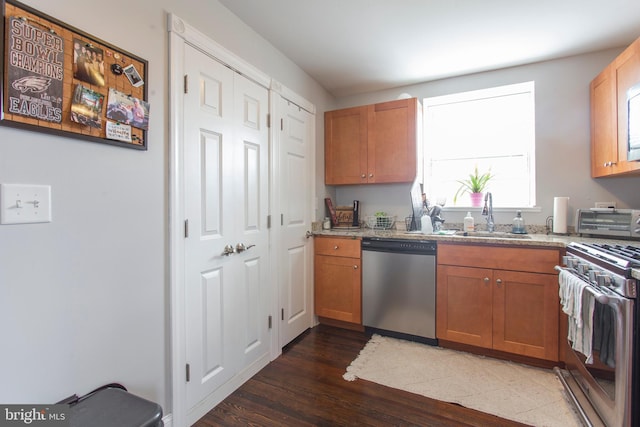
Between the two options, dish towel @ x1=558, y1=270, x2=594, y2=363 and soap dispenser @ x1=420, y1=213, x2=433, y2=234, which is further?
soap dispenser @ x1=420, y1=213, x2=433, y2=234

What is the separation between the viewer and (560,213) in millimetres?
2480

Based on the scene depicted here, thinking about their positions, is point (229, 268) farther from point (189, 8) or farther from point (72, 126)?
point (189, 8)

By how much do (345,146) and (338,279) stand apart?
4.71 feet

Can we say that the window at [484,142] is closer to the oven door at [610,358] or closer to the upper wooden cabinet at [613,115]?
the upper wooden cabinet at [613,115]

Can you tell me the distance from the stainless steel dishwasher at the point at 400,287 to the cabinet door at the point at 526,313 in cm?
48

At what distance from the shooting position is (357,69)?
9.23ft

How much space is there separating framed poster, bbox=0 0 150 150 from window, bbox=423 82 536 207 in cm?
281

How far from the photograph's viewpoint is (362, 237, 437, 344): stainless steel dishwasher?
2488 millimetres

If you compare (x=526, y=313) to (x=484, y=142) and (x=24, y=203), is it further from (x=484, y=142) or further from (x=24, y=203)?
(x=24, y=203)

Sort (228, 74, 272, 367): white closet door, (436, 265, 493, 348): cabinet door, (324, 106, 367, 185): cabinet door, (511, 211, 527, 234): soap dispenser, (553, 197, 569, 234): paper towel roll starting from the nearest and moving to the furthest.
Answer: (228, 74, 272, 367): white closet door < (436, 265, 493, 348): cabinet door < (553, 197, 569, 234): paper towel roll < (511, 211, 527, 234): soap dispenser < (324, 106, 367, 185): cabinet door

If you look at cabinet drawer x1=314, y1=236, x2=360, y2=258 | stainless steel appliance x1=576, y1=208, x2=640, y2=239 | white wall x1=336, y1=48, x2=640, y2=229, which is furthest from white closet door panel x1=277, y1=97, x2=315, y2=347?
stainless steel appliance x1=576, y1=208, x2=640, y2=239

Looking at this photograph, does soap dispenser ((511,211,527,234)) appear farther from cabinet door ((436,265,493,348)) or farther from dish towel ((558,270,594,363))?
dish towel ((558,270,594,363))

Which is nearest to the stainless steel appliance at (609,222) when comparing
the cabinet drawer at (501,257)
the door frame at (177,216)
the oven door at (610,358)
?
the cabinet drawer at (501,257)

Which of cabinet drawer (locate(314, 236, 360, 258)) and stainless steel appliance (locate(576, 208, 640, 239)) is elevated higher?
stainless steel appliance (locate(576, 208, 640, 239))
